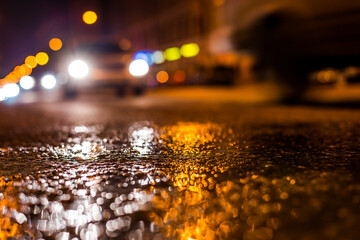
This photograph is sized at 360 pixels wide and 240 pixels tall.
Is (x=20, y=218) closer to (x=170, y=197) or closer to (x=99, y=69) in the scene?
(x=170, y=197)

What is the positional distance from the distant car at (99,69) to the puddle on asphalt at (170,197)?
455 inches

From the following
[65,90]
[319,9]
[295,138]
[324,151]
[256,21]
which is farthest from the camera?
[65,90]

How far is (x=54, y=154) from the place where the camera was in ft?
11.5

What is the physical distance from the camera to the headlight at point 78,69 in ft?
48.0

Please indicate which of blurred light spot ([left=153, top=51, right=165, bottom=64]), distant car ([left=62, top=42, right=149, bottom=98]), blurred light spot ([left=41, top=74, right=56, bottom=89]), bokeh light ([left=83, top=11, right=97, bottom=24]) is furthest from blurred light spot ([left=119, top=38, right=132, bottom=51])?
blurred light spot ([left=153, top=51, right=165, bottom=64])

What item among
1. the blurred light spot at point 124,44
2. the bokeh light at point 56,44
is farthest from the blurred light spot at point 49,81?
the bokeh light at point 56,44

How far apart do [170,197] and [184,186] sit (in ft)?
0.73

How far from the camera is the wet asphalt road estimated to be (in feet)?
5.60

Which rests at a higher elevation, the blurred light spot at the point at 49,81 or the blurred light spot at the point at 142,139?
the blurred light spot at the point at 49,81

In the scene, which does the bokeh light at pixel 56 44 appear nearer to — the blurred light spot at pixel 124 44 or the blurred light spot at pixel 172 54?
the blurred light spot at pixel 172 54

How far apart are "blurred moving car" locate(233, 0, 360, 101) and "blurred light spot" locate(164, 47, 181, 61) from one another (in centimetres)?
4785

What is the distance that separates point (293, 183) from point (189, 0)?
165 ft

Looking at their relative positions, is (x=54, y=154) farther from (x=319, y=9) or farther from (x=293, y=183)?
(x=319, y=9)

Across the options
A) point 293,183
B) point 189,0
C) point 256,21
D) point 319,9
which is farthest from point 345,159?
point 189,0
